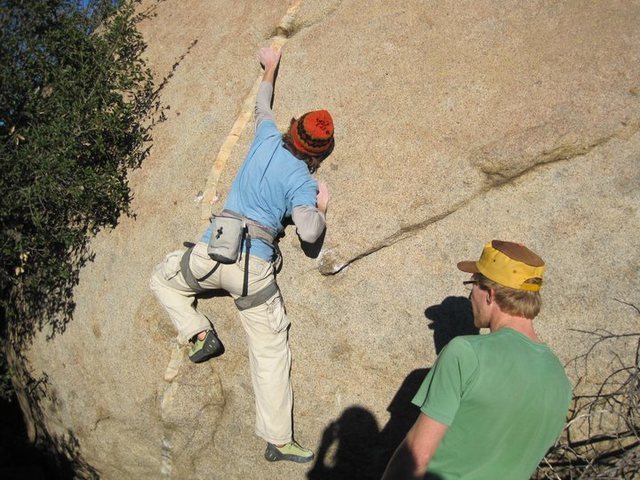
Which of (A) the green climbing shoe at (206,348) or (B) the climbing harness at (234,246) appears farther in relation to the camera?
(A) the green climbing shoe at (206,348)

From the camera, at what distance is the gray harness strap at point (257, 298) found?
351 centimetres

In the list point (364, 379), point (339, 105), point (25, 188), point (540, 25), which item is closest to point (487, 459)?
point (364, 379)

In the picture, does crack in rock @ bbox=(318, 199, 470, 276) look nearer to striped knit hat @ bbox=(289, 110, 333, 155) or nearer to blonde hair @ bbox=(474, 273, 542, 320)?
striped knit hat @ bbox=(289, 110, 333, 155)

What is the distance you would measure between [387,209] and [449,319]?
78 cm

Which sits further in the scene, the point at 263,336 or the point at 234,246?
the point at 263,336

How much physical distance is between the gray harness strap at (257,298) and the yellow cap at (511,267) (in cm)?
149

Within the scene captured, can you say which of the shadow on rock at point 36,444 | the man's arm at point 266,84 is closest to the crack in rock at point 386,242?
the man's arm at point 266,84

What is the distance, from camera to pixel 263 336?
3.55m

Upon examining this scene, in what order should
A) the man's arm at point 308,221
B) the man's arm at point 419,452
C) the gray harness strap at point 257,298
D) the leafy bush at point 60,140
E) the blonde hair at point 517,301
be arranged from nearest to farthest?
the man's arm at point 419,452 < the blonde hair at point 517,301 < the man's arm at point 308,221 < the gray harness strap at point 257,298 < the leafy bush at point 60,140

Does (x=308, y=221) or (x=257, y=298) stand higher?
(x=308, y=221)

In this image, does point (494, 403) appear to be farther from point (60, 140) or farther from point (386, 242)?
point (60, 140)

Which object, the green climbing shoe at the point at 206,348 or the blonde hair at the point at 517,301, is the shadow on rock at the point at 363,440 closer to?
the green climbing shoe at the point at 206,348

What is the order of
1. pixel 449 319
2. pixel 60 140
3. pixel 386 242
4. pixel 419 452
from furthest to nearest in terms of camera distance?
pixel 60 140
pixel 386 242
pixel 449 319
pixel 419 452

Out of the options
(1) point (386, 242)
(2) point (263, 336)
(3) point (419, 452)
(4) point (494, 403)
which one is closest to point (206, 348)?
(2) point (263, 336)
